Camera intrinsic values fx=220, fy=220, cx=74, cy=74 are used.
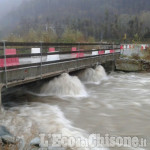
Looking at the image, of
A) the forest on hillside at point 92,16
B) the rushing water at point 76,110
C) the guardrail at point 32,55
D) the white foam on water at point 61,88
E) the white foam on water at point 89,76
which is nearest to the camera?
the rushing water at point 76,110

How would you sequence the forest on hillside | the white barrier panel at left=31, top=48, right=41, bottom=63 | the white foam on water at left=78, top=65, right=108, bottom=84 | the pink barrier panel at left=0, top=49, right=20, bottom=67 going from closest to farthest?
the pink barrier panel at left=0, top=49, right=20, bottom=67, the white barrier panel at left=31, top=48, right=41, bottom=63, the white foam on water at left=78, top=65, right=108, bottom=84, the forest on hillside

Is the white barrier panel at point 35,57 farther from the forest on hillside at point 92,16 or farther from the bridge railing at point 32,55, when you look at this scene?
the forest on hillside at point 92,16

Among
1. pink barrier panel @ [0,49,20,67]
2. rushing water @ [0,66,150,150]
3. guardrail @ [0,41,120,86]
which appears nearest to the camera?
rushing water @ [0,66,150,150]

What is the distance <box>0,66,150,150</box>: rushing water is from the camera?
225 inches

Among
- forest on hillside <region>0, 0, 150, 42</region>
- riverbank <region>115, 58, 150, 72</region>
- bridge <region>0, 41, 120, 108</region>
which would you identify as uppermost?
forest on hillside <region>0, 0, 150, 42</region>

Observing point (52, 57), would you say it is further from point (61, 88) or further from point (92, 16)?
point (92, 16)

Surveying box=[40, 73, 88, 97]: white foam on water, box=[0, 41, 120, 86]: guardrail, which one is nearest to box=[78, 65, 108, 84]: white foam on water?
box=[0, 41, 120, 86]: guardrail

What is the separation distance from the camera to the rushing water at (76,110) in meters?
5.70

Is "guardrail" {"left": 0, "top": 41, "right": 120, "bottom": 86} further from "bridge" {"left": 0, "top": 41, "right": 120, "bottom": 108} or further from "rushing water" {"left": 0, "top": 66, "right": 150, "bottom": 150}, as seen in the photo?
"rushing water" {"left": 0, "top": 66, "right": 150, "bottom": 150}

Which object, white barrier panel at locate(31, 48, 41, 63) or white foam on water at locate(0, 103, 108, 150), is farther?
white barrier panel at locate(31, 48, 41, 63)

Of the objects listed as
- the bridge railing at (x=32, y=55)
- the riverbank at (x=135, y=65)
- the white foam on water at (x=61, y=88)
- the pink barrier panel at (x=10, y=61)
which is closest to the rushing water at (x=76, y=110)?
the white foam on water at (x=61, y=88)

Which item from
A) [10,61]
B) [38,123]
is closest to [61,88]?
[10,61]

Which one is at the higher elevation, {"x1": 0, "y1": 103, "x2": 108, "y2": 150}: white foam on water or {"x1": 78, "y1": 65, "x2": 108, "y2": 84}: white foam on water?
{"x1": 78, "y1": 65, "x2": 108, "y2": 84}: white foam on water

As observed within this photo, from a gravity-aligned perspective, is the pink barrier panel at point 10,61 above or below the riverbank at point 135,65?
above
